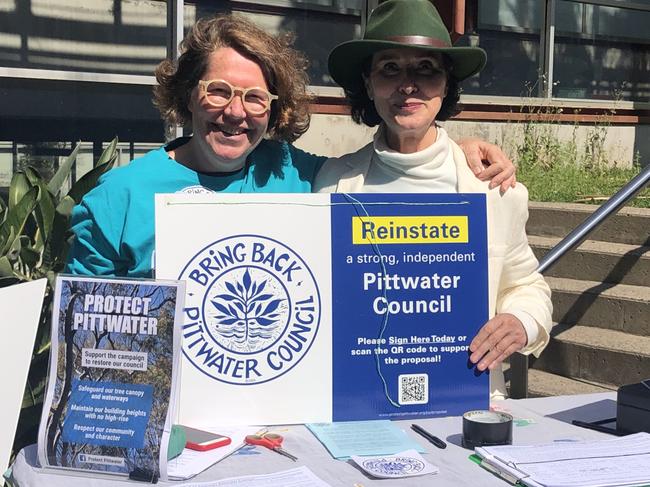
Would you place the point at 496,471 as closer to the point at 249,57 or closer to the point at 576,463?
the point at 576,463

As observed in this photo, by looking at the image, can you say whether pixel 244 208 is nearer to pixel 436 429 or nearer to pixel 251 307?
pixel 251 307

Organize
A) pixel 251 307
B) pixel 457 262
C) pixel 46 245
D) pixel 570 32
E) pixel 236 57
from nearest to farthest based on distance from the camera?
1. pixel 251 307
2. pixel 457 262
3. pixel 236 57
4. pixel 46 245
5. pixel 570 32

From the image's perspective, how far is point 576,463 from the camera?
6.79ft

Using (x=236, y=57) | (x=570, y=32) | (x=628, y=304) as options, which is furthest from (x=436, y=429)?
(x=570, y=32)

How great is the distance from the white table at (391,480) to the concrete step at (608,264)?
10.4 ft

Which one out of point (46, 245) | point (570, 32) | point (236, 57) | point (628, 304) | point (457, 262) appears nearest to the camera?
point (457, 262)

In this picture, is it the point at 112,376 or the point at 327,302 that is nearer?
the point at 112,376

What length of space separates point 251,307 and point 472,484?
731 mm

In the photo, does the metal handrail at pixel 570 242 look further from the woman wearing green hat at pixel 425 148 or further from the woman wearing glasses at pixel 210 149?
the woman wearing glasses at pixel 210 149

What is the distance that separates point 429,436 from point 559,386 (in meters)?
2.88

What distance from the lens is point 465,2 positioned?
25.6 feet

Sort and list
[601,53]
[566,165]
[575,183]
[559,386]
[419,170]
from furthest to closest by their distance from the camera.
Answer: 1. [601,53]
2. [566,165]
3. [575,183]
4. [559,386]
5. [419,170]

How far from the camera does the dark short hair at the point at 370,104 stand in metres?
3.06

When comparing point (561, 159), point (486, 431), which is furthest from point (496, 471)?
point (561, 159)
